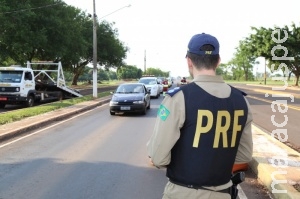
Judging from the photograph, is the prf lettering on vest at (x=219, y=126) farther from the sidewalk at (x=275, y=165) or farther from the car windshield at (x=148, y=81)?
the car windshield at (x=148, y=81)

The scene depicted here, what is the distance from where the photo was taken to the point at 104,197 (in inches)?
213

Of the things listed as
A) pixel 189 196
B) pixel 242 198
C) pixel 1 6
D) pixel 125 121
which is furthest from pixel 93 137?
pixel 1 6

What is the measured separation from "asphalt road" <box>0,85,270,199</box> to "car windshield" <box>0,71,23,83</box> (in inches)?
393

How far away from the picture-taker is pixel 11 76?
2084 centimetres

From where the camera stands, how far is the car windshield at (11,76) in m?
20.7

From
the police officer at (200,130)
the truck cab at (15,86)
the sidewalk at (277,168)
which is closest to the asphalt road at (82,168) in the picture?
the sidewalk at (277,168)

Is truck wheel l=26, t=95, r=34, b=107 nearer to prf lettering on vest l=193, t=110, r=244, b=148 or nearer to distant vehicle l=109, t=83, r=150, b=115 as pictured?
distant vehicle l=109, t=83, r=150, b=115

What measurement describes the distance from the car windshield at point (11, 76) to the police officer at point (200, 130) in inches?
780

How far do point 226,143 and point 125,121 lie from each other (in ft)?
41.0

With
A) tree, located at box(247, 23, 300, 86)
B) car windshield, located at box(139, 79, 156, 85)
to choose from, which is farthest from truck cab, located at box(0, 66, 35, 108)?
tree, located at box(247, 23, 300, 86)

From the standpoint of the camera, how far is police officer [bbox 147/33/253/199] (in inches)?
87.7

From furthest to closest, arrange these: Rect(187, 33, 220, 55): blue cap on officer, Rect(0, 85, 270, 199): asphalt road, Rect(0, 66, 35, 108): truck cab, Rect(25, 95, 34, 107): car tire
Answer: Rect(25, 95, 34, 107): car tire < Rect(0, 66, 35, 108): truck cab < Rect(0, 85, 270, 199): asphalt road < Rect(187, 33, 220, 55): blue cap on officer

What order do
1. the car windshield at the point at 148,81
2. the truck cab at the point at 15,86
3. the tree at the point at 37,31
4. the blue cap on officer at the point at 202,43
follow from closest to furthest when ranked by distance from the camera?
1. the blue cap on officer at the point at 202,43
2. the truck cab at the point at 15,86
3. the tree at the point at 37,31
4. the car windshield at the point at 148,81

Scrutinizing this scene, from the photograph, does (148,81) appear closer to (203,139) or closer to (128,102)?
(128,102)
